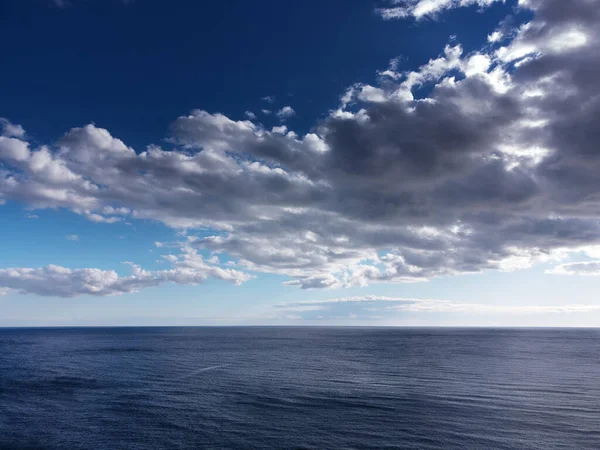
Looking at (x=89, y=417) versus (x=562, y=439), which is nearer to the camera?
(x=562, y=439)

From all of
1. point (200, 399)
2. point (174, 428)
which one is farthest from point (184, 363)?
point (174, 428)

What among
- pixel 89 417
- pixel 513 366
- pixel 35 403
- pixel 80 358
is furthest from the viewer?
pixel 80 358

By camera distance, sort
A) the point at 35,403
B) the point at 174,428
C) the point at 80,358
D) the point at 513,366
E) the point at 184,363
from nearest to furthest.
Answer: the point at 174,428 → the point at 35,403 → the point at 513,366 → the point at 184,363 → the point at 80,358

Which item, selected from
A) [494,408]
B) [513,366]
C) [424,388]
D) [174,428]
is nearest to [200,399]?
[174,428]

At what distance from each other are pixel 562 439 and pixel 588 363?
81460 millimetres

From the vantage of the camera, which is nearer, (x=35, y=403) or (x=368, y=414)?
(x=368, y=414)

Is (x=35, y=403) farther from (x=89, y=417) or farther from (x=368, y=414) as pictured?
(x=368, y=414)

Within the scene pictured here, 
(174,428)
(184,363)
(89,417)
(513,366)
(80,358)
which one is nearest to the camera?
(174,428)

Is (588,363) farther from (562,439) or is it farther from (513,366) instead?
(562,439)

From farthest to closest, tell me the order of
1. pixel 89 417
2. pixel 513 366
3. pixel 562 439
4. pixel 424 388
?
pixel 513 366
pixel 424 388
pixel 89 417
pixel 562 439

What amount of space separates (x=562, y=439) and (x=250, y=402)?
37.7 metres

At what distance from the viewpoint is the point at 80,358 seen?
120m

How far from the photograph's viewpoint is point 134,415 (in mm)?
52156

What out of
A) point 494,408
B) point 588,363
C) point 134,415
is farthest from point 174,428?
point 588,363
